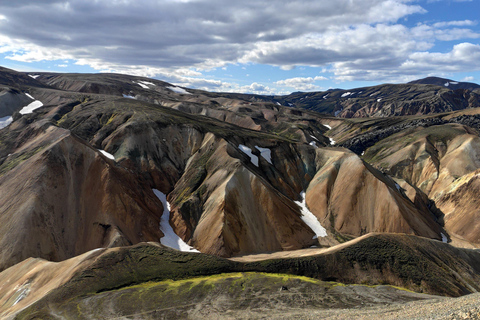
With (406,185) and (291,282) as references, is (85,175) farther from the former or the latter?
(406,185)

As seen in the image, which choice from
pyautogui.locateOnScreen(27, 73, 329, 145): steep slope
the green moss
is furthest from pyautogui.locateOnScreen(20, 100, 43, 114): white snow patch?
the green moss

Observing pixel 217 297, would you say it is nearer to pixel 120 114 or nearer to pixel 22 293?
pixel 22 293

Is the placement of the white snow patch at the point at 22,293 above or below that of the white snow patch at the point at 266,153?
below

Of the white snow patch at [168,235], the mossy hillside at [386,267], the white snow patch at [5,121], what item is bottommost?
the white snow patch at [168,235]

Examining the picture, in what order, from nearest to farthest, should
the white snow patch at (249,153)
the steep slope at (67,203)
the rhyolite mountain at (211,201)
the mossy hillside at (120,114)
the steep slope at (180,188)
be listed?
the rhyolite mountain at (211,201)
the steep slope at (67,203)
the steep slope at (180,188)
the white snow patch at (249,153)
the mossy hillside at (120,114)

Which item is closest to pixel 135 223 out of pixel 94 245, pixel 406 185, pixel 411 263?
pixel 94 245

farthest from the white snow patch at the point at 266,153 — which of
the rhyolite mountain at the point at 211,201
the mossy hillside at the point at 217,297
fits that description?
the mossy hillside at the point at 217,297

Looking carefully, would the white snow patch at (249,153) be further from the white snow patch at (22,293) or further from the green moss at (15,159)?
the white snow patch at (22,293)
